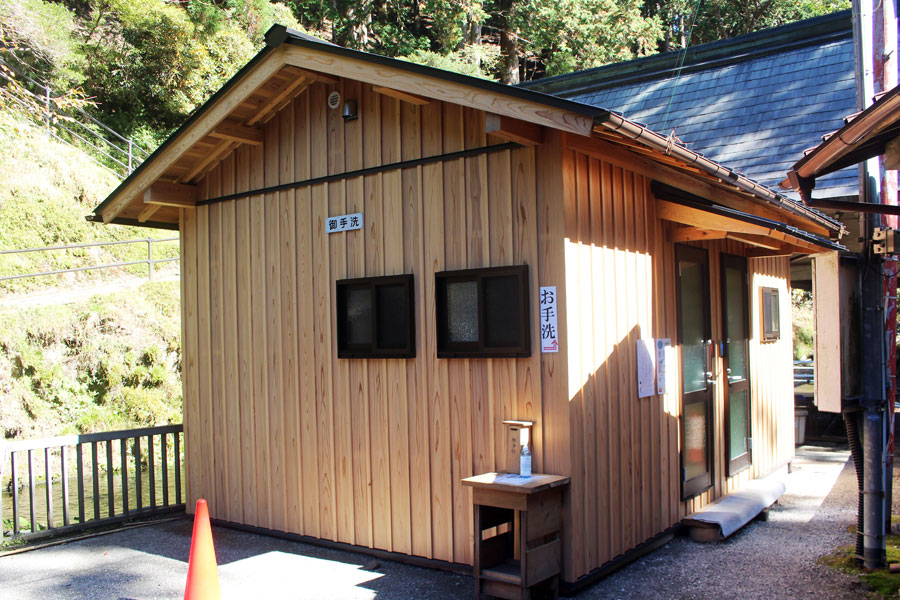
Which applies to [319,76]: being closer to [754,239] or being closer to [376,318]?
[376,318]

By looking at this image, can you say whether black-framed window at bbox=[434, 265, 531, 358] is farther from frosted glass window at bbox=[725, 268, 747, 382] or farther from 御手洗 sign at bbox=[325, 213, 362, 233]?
frosted glass window at bbox=[725, 268, 747, 382]

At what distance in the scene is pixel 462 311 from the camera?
18.0 feet

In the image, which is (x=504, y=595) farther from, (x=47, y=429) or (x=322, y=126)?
(x=47, y=429)

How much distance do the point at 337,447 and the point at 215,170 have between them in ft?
9.78

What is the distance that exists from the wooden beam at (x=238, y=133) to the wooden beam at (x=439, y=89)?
0.98 metres

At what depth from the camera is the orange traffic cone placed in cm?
435

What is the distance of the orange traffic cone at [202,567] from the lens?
435cm

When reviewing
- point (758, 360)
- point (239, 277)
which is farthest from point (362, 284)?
point (758, 360)

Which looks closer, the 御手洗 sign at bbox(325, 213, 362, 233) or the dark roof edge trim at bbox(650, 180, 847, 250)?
the dark roof edge trim at bbox(650, 180, 847, 250)

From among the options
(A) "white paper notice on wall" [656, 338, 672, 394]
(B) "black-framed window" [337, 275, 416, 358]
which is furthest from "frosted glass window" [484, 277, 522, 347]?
(A) "white paper notice on wall" [656, 338, 672, 394]

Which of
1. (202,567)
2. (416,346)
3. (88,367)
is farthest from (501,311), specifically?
(88,367)

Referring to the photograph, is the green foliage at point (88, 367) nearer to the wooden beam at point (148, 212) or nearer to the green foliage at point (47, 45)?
the wooden beam at point (148, 212)

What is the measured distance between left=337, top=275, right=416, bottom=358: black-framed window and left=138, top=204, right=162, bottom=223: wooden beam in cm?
251

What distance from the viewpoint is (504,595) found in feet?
15.4
